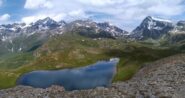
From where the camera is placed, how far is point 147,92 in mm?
48875

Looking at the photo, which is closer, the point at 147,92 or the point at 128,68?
the point at 147,92

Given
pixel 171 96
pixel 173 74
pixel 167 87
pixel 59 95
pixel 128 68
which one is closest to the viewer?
pixel 171 96

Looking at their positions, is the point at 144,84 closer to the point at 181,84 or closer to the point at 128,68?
the point at 181,84

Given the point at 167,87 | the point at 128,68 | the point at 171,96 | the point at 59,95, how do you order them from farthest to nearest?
the point at 128,68, the point at 59,95, the point at 167,87, the point at 171,96

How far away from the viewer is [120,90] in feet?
166

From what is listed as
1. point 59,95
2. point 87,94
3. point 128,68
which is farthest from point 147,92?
point 128,68

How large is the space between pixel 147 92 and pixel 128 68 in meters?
100

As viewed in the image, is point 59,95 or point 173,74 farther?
point 173,74

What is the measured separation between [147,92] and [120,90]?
3783 mm

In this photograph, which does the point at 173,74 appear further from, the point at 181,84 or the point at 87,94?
the point at 87,94

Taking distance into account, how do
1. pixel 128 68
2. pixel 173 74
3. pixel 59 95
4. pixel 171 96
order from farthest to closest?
pixel 128 68
pixel 173 74
pixel 59 95
pixel 171 96

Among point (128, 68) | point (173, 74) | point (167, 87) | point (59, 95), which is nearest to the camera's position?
point (167, 87)

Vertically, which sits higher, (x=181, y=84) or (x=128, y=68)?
(x=181, y=84)

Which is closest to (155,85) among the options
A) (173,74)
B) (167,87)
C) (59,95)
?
(167,87)
